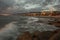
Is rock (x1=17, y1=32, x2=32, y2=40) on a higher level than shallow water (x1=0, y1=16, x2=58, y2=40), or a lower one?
lower

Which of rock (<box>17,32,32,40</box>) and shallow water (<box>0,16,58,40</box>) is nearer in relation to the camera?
Answer: rock (<box>17,32,32,40</box>)

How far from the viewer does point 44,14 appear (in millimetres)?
3016

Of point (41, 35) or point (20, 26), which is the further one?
point (20, 26)

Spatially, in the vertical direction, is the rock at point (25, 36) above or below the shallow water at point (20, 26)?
below

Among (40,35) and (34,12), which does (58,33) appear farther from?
(34,12)

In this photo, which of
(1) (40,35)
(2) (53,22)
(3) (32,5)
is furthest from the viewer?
(3) (32,5)

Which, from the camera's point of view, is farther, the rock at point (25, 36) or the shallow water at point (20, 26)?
the shallow water at point (20, 26)

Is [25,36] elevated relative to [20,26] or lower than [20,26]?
lower

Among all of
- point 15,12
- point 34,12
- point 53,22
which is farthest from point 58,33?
point 15,12

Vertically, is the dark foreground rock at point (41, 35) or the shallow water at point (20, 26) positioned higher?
the shallow water at point (20, 26)

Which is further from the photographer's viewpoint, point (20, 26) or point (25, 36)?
point (20, 26)

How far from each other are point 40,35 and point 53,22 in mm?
377

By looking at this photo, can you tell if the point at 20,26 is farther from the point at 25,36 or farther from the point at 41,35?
the point at 41,35

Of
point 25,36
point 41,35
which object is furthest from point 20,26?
point 41,35
